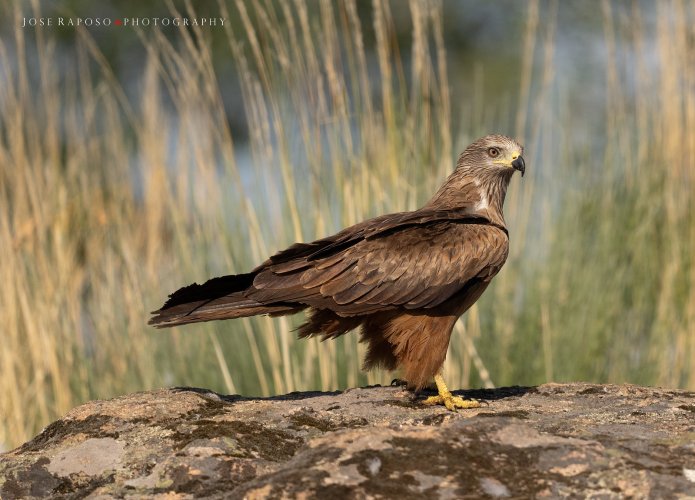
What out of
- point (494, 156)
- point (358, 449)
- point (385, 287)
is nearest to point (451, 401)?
point (385, 287)

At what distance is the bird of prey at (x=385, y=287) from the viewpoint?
4.17 meters

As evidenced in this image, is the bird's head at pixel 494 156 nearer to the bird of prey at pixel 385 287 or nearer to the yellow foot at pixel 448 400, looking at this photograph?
the bird of prey at pixel 385 287

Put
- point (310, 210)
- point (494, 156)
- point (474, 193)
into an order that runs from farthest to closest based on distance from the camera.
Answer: point (310, 210) < point (494, 156) < point (474, 193)

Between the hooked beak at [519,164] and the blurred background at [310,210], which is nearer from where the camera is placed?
the hooked beak at [519,164]

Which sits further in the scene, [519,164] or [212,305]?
[519,164]

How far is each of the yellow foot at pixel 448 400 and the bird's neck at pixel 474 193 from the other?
1057 mm

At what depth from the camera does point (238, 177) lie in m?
5.89

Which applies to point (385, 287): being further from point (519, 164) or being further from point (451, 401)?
point (519, 164)

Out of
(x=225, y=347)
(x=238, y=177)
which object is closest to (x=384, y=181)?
(x=238, y=177)

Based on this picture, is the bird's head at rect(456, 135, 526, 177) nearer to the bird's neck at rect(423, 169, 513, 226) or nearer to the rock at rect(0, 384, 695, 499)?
the bird's neck at rect(423, 169, 513, 226)

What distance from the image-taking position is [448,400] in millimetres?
4172

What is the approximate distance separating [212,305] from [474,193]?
165 centimetres

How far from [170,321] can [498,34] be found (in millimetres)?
14809

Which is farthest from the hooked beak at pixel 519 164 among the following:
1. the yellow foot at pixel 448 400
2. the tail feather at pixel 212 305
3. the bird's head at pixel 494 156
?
the tail feather at pixel 212 305
